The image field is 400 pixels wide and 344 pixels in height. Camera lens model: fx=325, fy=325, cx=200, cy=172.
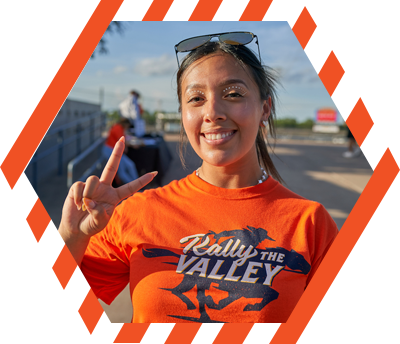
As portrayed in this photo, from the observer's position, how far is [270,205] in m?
1.35

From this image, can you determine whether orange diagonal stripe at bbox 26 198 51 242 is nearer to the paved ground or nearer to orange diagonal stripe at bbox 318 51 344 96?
orange diagonal stripe at bbox 318 51 344 96

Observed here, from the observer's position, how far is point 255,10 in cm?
141

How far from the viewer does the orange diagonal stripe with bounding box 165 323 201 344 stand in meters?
1.16

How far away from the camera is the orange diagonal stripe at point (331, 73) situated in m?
1.37

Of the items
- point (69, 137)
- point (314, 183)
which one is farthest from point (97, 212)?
point (69, 137)

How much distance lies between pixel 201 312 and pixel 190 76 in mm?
923

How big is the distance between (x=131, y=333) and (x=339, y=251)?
0.82 meters

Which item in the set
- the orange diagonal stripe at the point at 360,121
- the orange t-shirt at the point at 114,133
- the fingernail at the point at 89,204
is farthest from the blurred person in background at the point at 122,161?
the orange diagonal stripe at the point at 360,121

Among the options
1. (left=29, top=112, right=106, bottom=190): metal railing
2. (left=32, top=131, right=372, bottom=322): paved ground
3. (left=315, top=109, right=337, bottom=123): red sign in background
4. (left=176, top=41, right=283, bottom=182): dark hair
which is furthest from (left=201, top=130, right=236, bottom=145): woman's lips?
(left=315, top=109, right=337, bottom=123): red sign in background

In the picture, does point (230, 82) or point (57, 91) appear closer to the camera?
point (230, 82)

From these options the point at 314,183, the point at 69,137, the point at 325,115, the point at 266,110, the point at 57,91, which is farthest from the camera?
the point at 325,115

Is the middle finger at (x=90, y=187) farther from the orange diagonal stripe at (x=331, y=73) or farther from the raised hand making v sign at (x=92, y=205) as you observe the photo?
the orange diagonal stripe at (x=331, y=73)

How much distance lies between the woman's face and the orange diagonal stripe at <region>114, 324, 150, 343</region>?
67cm

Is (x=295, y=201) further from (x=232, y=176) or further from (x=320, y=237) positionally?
(x=232, y=176)
